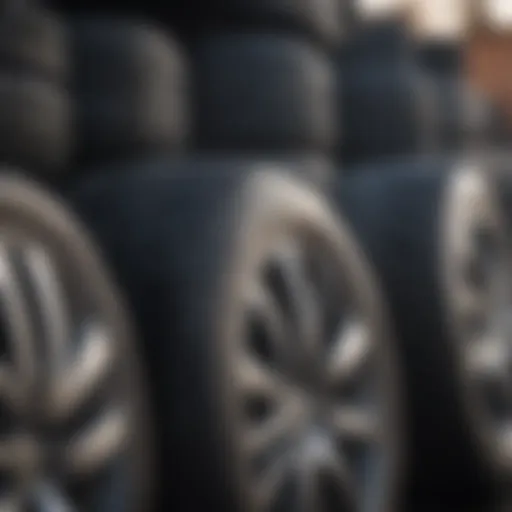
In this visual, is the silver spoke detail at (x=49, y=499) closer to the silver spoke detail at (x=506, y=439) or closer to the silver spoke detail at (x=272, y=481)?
the silver spoke detail at (x=272, y=481)

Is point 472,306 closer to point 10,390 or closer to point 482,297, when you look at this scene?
point 482,297

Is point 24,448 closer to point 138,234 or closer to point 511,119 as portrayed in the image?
point 138,234

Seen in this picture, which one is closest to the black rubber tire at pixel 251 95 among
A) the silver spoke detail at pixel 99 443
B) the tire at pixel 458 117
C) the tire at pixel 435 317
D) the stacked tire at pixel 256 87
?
the stacked tire at pixel 256 87

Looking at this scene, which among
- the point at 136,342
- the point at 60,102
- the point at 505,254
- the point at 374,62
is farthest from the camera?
the point at 374,62

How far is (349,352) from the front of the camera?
141 cm

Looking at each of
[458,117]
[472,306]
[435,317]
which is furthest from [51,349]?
[458,117]

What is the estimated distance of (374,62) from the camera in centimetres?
239

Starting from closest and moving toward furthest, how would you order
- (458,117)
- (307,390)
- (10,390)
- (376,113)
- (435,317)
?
1. (10,390)
2. (307,390)
3. (435,317)
4. (376,113)
5. (458,117)

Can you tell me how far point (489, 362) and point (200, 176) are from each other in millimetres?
584

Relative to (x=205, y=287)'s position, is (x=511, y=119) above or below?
above

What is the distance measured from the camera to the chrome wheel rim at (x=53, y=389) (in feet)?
3.31

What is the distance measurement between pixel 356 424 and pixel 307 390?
0.32ft

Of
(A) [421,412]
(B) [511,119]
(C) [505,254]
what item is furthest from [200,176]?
(B) [511,119]

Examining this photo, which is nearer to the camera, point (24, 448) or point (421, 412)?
point (24, 448)
